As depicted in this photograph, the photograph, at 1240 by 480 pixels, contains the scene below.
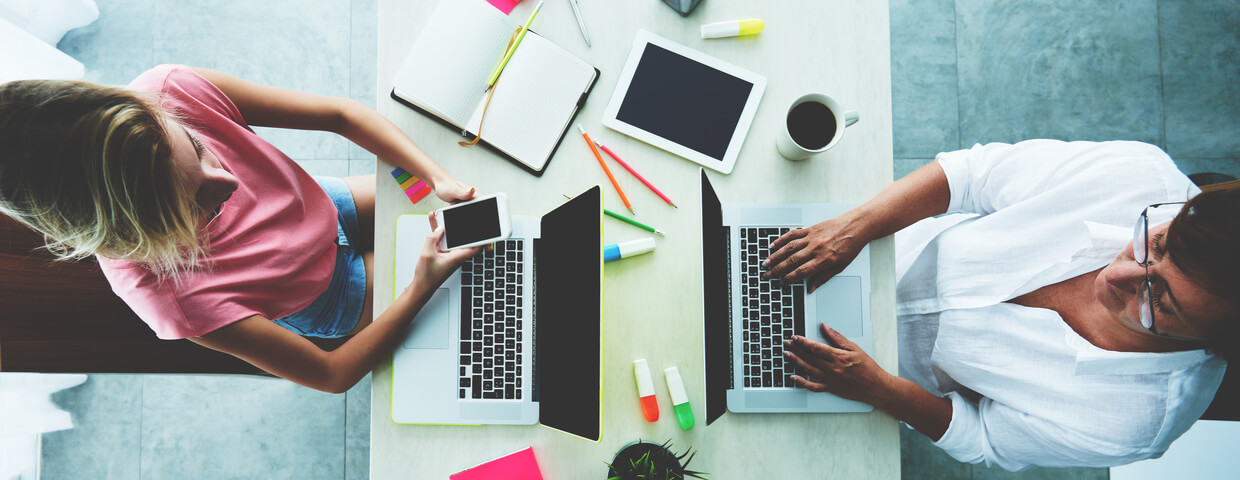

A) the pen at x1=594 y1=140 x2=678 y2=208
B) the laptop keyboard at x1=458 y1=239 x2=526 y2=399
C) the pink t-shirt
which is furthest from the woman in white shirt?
the pink t-shirt

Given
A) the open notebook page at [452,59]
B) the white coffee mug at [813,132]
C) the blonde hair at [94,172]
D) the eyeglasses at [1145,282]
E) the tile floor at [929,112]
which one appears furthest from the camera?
the tile floor at [929,112]

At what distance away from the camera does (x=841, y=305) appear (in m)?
1.10

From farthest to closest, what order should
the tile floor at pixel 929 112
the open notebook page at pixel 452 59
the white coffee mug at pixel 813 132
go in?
the tile floor at pixel 929 112 < the open notebook page at pixel 452 59 < the white coffee mug at pixel 813 132

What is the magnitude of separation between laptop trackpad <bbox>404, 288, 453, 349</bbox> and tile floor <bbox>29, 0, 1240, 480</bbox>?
0.91 m

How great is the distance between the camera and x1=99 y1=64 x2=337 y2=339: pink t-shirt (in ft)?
3.05

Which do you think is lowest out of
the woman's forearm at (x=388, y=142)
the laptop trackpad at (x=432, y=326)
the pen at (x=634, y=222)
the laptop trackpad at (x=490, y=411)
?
the laptop trackpad at (x=490, y=411)

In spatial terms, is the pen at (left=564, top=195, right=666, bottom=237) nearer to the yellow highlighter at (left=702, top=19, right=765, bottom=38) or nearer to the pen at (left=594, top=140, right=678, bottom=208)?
the pen at (left=594, top=140, right=678, bottom=208)

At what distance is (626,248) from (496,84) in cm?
43

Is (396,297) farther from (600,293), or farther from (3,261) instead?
(3,261)

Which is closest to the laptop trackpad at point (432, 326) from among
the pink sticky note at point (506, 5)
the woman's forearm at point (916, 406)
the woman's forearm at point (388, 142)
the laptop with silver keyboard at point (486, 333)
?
the laptop with silver keyboard at point (486, 333)

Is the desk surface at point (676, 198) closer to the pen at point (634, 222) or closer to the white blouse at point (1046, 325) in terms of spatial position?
the pen at point (634, 222)

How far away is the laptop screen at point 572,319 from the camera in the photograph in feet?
3.09

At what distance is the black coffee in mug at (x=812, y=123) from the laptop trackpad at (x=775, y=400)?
478mm

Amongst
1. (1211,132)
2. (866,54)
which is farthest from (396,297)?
(1211,132)
